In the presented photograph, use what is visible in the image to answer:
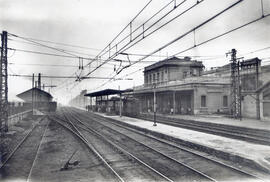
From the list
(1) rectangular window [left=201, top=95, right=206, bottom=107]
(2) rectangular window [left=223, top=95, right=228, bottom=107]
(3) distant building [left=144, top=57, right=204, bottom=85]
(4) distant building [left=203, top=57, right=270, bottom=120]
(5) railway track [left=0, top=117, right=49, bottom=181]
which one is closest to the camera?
(5) railway track [left=0, top=117, right=49, bottom=181]

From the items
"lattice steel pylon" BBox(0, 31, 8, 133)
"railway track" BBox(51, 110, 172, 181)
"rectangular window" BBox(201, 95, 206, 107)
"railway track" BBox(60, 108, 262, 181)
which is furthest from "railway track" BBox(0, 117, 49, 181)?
"rectangular window" BBox(201, 95, 206, 107)

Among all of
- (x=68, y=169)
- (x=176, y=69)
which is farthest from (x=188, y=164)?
(x=176, y=69)

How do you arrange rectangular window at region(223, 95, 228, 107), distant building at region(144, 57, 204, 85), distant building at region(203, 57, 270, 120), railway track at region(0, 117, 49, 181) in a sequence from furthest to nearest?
1. distant building at region(144, 57, 204, 85)
2. rectangular window at region(223, 95, 228, 107)
3. distant building at region(203, 57, 270, 120)
4. railway track at region(0, 117, 49, 181)

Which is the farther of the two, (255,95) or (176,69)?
(176,69)

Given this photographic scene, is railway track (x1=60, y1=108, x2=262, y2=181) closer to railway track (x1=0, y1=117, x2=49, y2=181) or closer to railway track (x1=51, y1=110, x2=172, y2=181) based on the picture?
railway track (x1=51, y1=110, x2=172, y2=181)

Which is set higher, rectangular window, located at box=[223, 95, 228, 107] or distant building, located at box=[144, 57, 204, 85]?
distant building, located at box=[144, 57, 204, 85]

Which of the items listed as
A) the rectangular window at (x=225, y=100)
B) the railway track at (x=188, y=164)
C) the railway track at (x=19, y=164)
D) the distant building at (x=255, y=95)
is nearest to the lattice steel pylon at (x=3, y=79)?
the railway track at (x=19, y=164)

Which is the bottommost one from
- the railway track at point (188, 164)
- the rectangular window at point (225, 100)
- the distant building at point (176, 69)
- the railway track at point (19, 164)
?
the railway track at point (19, 164)

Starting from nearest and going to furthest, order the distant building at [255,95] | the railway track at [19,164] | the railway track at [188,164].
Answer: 1. the railway track at [188,164]
2. the railway track at [19,164]
3. the distant building at [255,95]

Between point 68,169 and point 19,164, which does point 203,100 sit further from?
point 19,164

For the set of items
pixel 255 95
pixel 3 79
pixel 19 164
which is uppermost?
pixel 3 79

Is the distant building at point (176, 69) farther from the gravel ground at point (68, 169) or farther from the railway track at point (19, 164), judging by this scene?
the railway track at point (19, 164)

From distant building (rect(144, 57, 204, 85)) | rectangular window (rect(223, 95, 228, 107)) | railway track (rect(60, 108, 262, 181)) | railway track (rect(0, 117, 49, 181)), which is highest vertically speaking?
distant building (rect(144, 57, 204, 85))

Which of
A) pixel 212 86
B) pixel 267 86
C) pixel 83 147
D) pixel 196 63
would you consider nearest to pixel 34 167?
pixel 83 147
